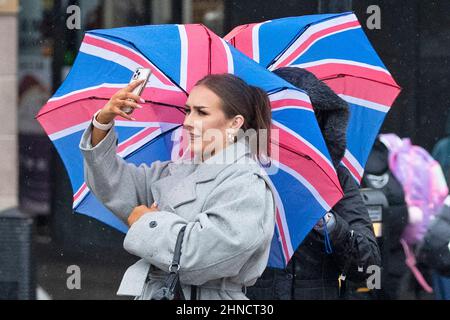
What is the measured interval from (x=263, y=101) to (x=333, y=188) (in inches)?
16.4

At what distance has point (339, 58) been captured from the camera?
12.3ft

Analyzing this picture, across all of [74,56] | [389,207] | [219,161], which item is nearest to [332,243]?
[219,161]

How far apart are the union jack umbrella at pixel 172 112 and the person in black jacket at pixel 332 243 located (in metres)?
0.26

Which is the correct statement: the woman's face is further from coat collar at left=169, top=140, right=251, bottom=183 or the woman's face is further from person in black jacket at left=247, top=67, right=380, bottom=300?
person in black jacket at left=247, top=67, right=380, bottom=300

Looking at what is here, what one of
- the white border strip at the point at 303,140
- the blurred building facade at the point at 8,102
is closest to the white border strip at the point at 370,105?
the white border strip at the point at 303,140

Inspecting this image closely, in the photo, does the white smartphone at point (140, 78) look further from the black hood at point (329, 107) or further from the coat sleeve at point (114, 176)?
the black hood at point (329, 107)

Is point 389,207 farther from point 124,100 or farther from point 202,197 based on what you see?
point 124,100

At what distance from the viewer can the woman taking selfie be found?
290 cm

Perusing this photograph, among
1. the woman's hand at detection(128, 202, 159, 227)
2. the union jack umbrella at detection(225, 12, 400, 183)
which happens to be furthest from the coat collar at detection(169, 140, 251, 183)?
the union jack umbrella at detection(225, 12, 400, 183)

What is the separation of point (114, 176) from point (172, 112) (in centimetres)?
37

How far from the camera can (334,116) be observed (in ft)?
11.5
